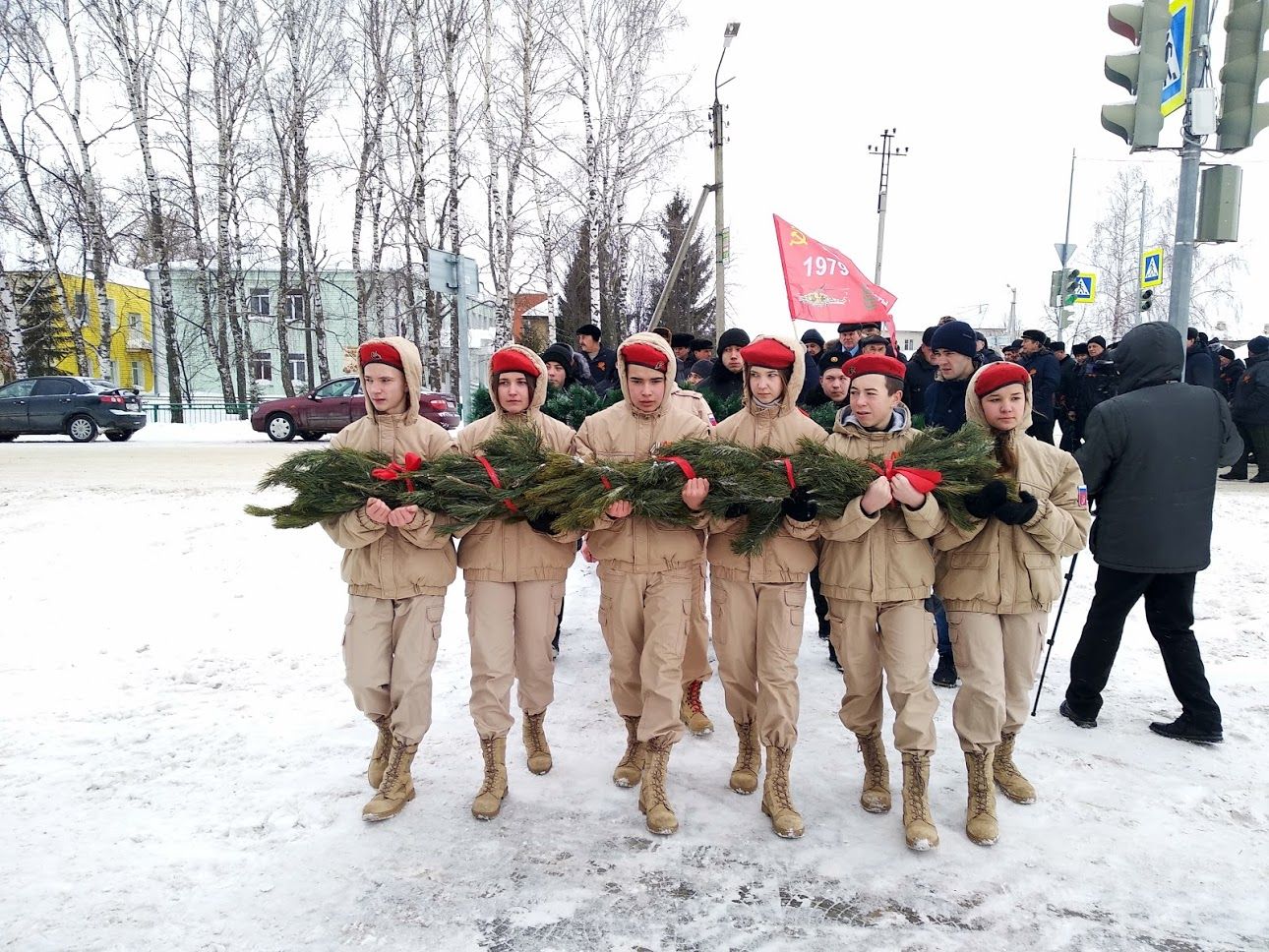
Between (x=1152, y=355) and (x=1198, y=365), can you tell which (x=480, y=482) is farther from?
(x=1198, y=365)

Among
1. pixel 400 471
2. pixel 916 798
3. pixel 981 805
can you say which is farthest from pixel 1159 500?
pixel 400 471

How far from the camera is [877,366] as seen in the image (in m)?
3.29

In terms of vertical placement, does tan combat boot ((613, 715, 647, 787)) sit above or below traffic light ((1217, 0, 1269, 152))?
below

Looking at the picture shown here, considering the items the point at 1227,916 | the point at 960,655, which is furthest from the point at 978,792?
the point at 1227,916

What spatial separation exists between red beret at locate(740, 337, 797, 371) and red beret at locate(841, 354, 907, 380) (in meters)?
0.28

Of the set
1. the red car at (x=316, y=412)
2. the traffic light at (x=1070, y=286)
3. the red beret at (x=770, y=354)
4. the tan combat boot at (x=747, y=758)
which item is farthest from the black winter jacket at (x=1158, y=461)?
the traffic light at (x=1070, y=286)

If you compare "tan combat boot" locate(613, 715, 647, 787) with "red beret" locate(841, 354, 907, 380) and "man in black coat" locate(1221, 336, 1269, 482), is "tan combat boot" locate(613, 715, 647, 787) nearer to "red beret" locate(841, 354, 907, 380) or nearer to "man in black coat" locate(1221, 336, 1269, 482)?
"red beret" locate(841, 354, 907, 380)

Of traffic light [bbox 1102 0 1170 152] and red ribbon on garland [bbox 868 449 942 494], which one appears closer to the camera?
red ribbon on garland [bbox 868 449 942 494]

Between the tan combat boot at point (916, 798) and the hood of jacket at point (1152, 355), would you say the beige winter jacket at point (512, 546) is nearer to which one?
the tan combat boot at point (916, 798)

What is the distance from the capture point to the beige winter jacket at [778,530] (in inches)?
131

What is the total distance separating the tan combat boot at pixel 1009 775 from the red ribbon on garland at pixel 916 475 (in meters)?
1.30

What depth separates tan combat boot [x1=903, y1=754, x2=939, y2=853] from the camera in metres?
3.10

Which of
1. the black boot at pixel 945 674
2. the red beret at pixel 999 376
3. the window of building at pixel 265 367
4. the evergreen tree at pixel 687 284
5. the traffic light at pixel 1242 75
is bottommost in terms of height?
the black boot at pixel 945 674

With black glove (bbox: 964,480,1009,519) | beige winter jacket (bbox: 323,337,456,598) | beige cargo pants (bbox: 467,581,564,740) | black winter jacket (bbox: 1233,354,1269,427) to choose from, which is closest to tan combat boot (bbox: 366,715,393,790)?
beige cargo pants (bbox: 467,581,564,740)
